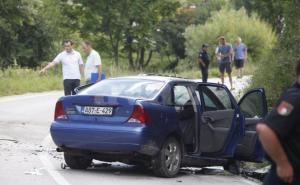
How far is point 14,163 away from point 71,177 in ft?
4.39

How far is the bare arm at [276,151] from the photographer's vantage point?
4965 millimetres

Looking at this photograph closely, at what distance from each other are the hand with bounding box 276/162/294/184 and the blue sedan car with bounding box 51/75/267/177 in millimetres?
4687

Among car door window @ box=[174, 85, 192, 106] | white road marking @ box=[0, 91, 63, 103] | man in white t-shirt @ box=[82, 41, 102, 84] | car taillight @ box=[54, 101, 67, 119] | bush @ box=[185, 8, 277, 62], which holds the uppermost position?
bush @ box=[185, 8, 277, 62]

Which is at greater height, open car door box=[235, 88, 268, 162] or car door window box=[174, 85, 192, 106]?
car door window box=[174, 85, 192, 106]

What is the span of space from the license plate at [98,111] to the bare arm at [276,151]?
16.7ft

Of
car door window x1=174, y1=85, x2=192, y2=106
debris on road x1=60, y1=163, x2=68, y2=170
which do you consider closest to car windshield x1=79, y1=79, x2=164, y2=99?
car door window x1=174, y1=85, x2=192, y2=106

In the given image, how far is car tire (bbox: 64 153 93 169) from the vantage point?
34.6 ft

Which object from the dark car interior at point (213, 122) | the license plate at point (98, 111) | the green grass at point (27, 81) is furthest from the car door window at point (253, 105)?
the green grass at point (27, 81)

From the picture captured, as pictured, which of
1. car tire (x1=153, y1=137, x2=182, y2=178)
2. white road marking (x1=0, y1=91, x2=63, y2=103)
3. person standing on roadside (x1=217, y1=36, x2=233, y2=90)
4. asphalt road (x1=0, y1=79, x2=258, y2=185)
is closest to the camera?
asphalt road (x1=0, y1=79, x2=258, y2=185)

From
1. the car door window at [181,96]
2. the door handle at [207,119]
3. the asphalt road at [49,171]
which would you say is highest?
the car door window at [181,96]

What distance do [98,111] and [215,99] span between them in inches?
78.9

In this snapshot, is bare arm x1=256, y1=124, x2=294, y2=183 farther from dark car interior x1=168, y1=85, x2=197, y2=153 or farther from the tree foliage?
the tree foliage

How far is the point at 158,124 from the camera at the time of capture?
9883 mm

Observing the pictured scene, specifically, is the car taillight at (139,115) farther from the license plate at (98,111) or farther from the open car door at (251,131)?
the open car door at (251,131)
